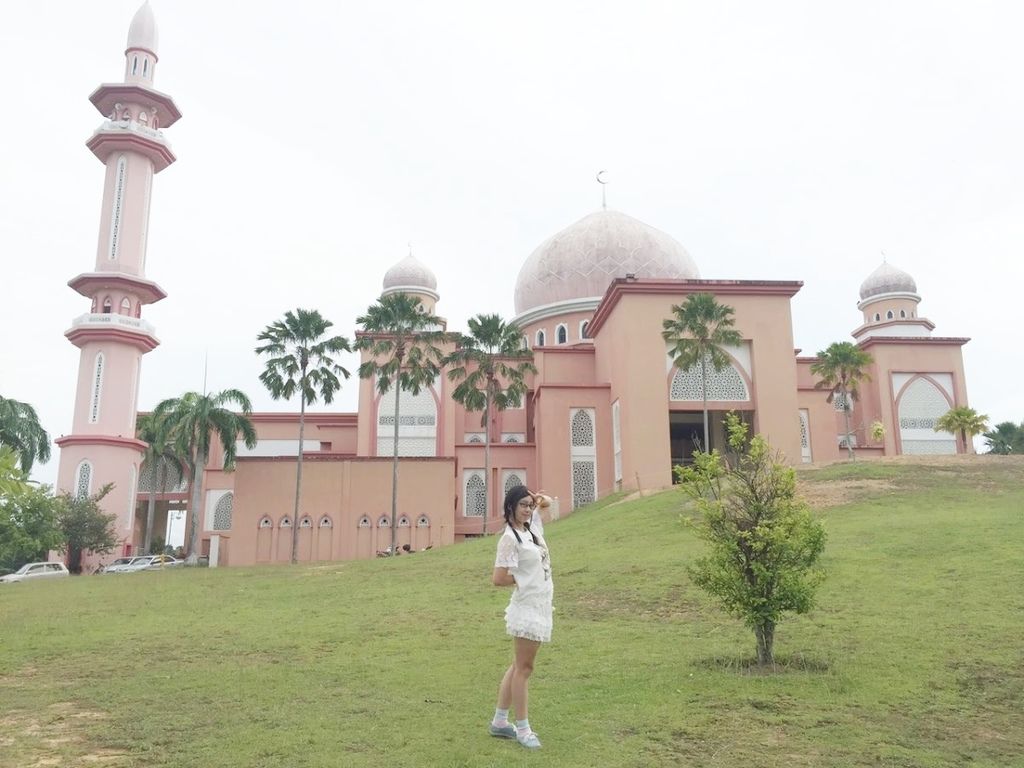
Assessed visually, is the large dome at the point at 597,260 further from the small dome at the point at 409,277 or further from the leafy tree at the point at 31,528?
the leafy tree at the point at 31,528

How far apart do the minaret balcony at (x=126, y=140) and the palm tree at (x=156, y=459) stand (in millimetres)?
11541

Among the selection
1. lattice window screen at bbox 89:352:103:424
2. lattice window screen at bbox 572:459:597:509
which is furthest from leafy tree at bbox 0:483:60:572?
lattice window screen at bbox 572:459:597:509

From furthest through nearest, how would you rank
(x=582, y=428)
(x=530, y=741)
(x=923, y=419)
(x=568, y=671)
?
1. (x=923, y=419)
2. (x=582, y=428)
3. (x=568, y=671)
4. (x=530, y=741)

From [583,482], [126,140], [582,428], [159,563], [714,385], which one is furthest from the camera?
[126,140]

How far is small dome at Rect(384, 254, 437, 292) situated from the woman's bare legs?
4600 cm

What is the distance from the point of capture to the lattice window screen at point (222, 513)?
43.3 metres

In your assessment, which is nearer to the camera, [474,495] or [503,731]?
[503,731]

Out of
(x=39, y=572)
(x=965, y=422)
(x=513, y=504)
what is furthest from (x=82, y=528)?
(x=965, y=422)

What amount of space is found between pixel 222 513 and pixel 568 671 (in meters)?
37.6

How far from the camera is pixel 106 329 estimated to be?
36.2 m

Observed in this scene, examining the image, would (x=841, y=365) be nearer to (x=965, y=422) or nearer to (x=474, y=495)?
(x=965, y=422)

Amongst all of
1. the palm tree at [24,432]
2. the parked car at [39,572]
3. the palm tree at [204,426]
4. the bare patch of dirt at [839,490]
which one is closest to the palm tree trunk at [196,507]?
the palm tree at [204,426]

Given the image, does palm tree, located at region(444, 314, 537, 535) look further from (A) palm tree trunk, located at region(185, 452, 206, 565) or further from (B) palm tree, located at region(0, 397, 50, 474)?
(B) palm tree, located at region(0, 397, 50, 474)

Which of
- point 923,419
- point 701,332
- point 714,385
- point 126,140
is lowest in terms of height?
point 714,385
